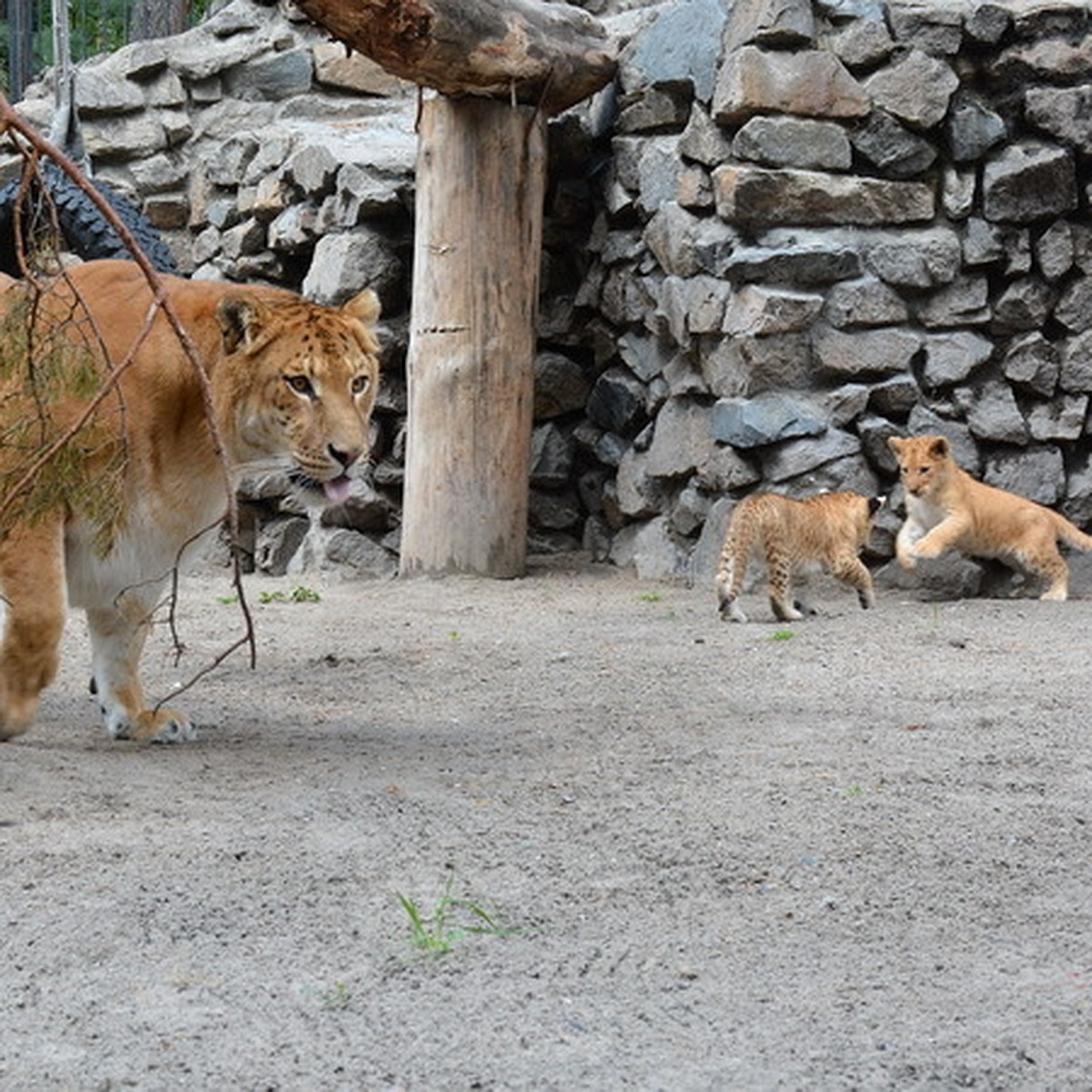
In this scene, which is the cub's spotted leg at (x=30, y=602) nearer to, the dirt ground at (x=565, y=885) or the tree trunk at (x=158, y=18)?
the dirt ground at (x=565, y=885)

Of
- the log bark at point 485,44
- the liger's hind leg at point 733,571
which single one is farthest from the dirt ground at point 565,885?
the log bark at point 485,44

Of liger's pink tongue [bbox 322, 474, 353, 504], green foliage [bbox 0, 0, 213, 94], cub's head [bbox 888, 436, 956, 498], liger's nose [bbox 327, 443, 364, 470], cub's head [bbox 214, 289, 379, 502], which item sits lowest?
cub's head [bbox 888, 436, 956, 498]

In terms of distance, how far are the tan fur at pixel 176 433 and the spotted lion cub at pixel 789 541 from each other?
3119 mm

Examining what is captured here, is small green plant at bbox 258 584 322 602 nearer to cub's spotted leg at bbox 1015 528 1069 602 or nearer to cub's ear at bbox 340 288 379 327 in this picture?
cub's spotted leg at bbox 1015 528 1069 602

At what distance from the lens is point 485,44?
7.93 metres

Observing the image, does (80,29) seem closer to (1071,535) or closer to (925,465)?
(925,465)

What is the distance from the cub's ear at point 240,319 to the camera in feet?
14.0

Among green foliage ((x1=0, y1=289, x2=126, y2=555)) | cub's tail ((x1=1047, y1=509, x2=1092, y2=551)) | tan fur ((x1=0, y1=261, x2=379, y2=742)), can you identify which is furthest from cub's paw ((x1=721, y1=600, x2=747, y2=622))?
green foliage ((x1=0, y1=289, x2=126, y2=555))

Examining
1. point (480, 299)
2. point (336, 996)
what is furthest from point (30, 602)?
point (480, 299)

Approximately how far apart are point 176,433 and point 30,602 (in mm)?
534

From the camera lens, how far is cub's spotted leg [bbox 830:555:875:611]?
24.6 feet

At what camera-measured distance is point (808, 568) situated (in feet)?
24.6

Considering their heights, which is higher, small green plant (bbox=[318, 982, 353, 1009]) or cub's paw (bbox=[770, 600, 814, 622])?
small green plant (bbox=[318, 982, 353, 1009])

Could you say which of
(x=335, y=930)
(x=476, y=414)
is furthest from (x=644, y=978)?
(x=476, y=414)
